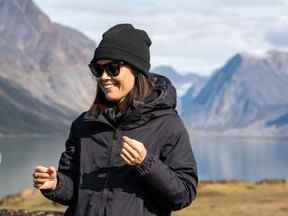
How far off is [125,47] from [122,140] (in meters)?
0.70

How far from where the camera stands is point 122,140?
5.16m

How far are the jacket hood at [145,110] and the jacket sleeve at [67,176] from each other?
40 centimetres

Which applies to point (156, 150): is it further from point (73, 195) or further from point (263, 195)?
point (263, 195)

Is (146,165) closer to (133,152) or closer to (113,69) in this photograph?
(133,152)

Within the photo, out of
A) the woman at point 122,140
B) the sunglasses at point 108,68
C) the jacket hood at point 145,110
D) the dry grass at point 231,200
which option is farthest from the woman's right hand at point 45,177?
the dry grass at point 231,200

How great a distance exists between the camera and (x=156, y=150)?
522 centimetres

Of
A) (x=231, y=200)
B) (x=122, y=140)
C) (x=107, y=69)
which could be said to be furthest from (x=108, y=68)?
(x=231, y=200)

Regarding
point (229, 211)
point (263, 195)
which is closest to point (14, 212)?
point (229, 211)

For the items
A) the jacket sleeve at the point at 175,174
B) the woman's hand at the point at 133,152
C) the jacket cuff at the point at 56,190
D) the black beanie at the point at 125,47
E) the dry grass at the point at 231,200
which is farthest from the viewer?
the dry grass at the point at 231,200

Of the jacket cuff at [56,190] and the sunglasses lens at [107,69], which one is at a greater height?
the sunglasses lens at [107,69]

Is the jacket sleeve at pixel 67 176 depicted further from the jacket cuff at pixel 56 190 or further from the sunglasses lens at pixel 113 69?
the sunglasses lens at pixel 113 69

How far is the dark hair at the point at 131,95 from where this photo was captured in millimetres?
5230

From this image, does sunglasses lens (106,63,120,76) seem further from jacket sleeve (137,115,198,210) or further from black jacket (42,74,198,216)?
jacket sleeve (137,115,198,210)

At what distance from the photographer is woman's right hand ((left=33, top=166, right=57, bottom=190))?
532 centimetres
